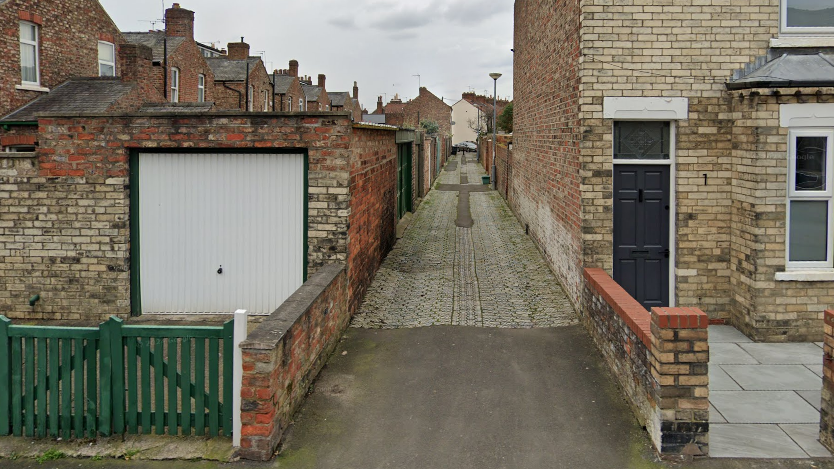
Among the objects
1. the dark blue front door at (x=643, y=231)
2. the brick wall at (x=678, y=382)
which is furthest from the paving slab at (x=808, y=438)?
the dark blue front door at (x=643, y=231)

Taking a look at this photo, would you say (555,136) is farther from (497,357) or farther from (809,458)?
(809,458)

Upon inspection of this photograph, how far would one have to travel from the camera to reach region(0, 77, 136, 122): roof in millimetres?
17141

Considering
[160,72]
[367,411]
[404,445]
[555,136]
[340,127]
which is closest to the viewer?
[404,445]

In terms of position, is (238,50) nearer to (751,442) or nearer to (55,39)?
(55,39)

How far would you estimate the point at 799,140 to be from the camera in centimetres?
790

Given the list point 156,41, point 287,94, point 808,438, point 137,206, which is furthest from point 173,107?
point 287,94

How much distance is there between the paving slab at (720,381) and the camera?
641 cm

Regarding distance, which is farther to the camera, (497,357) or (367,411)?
(497,357)

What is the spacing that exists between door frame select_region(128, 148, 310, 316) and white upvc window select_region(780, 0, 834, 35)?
6.62 meters

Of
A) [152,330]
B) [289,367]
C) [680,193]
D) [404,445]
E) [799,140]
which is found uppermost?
[799,140]

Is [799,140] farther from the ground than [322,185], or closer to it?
farther from the ground

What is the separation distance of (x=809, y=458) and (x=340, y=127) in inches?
243

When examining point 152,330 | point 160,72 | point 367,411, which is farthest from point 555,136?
point 160,72

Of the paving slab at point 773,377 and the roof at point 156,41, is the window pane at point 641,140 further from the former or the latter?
the roof at point 156,41
